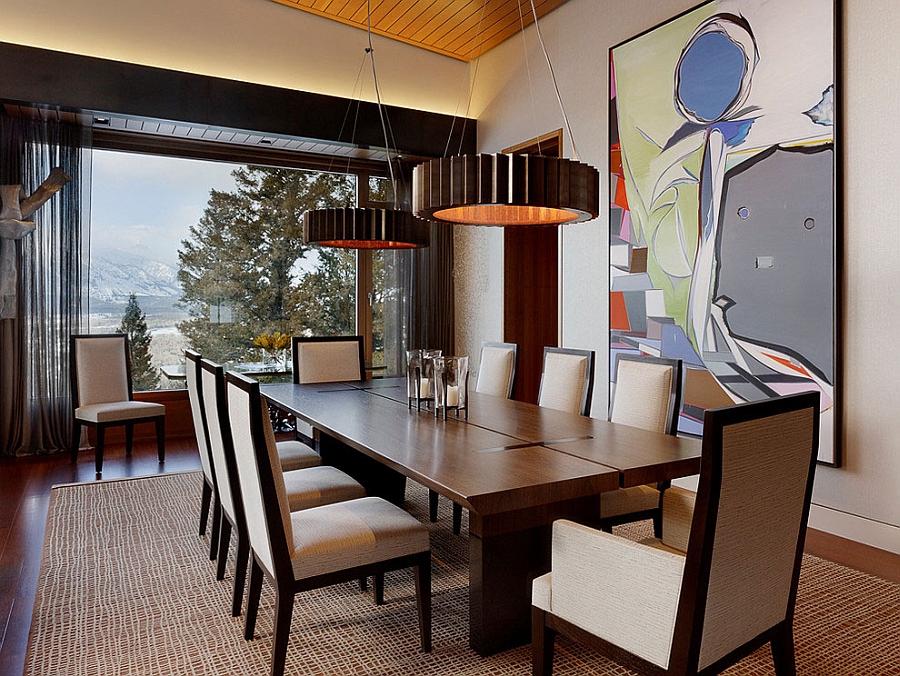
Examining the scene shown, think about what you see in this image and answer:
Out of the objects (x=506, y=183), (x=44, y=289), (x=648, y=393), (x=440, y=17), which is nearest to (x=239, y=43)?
(x=440, y=17)

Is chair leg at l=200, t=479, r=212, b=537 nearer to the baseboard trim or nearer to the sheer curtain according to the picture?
the sheer curtain

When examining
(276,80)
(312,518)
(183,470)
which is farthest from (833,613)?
(276,80)

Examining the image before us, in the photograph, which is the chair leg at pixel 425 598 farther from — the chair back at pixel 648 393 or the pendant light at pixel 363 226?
the pendant light at pixel 363 226

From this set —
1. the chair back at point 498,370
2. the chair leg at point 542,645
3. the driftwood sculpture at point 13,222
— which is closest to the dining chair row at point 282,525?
the chair leg at point 542,645

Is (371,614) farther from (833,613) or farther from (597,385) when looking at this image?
(597,385)

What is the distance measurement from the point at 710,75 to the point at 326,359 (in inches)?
117

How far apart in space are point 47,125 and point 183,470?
2.85m

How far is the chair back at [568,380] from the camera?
10.8ft

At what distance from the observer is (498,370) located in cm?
390

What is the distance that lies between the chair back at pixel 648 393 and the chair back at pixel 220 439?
1.69 meters

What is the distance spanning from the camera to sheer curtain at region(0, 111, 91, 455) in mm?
4980

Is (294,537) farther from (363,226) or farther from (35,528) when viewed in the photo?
(35,528)

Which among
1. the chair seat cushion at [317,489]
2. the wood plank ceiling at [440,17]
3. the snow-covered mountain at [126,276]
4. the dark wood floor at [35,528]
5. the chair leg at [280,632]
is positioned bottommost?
the dark wood floor at [35,528]

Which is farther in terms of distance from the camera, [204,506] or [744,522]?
[204,506]
